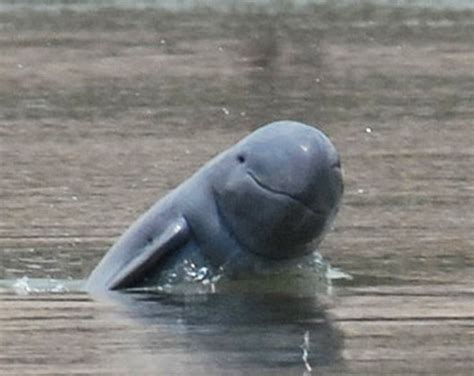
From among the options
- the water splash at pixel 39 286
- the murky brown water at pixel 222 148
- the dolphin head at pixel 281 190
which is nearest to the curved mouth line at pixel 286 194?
the dolphin head at pixel 281 190

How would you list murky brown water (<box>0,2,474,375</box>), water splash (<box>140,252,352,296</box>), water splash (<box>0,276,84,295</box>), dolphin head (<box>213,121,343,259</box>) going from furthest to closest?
water splash (<box>0,276,84,295</box>) < water splash (<box>140,252,352,296</box>) < dolphin head (<box>213,121,343,259</box>) < murky brown water (<box>0,2,474,375</box>)

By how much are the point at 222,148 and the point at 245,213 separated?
144 inches

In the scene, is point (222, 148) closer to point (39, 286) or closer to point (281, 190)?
point (39, 286)

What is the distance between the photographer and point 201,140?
35.5 feet

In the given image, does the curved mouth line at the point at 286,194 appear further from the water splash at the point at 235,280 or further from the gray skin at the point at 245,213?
the water splash at the point at 235,280

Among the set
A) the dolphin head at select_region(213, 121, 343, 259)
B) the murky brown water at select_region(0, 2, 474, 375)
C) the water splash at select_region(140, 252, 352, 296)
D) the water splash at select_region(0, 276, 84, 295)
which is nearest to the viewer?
the murky brown water at select_region(0, 2, 474, 375)

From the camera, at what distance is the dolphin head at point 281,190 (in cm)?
676

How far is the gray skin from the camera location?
6777mm

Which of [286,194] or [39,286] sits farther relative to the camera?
[39,286]

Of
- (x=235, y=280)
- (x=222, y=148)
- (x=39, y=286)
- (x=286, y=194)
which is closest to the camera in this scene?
(x=286, y=194)

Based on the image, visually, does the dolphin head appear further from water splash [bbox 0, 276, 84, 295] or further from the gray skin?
water splash [bbox 0, 276, 84, 295]

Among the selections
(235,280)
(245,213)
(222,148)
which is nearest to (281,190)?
(245,213)

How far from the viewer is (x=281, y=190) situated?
22.3 ft

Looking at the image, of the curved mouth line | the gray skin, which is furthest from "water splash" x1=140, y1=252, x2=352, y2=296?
the curved mouth line
